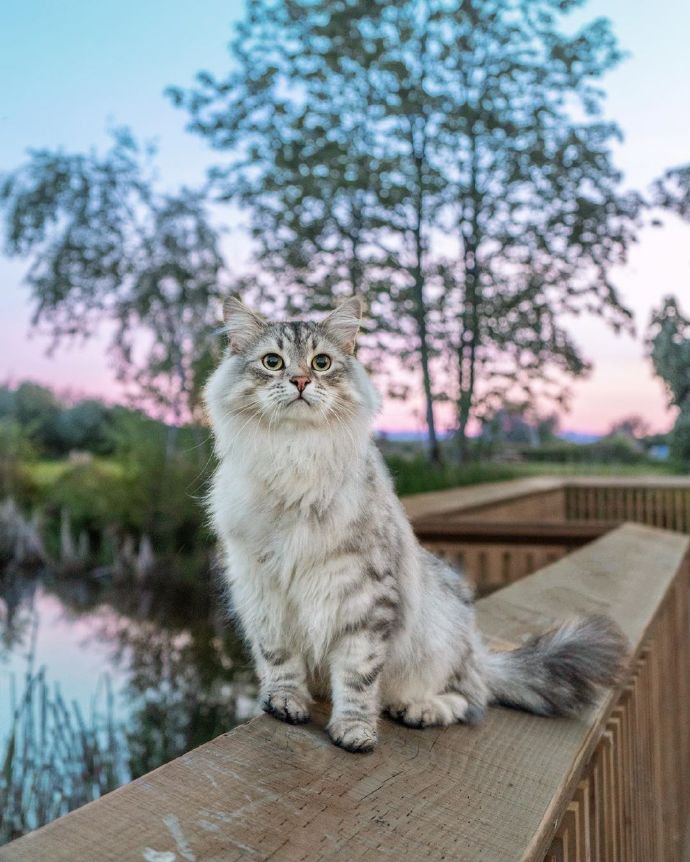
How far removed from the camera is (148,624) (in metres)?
4.48

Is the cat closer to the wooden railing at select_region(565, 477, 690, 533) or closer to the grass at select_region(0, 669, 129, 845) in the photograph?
the grass at select_region(0, 669, 129, 845)

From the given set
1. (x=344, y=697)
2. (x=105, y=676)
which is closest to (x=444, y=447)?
(x=105, y=676)

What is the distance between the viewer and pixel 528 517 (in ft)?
20.7

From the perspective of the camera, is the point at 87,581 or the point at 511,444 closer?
the point at 87,581

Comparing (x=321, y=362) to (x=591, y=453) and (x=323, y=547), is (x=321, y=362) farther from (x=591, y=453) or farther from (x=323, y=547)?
(x=591, y=453)

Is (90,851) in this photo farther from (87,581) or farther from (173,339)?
(173,339)

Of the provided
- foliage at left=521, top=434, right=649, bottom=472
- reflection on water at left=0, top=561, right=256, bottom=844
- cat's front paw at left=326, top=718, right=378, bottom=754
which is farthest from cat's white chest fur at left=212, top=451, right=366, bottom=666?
foliage at left=521, top=434, right=649, bottom=472

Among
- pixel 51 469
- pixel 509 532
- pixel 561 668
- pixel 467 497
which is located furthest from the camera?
pixel 51 469

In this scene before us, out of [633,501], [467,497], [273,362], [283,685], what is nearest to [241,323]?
[273,362]

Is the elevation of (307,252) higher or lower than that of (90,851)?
higher

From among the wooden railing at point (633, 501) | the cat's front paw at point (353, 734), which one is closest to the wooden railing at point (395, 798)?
the cat's front paw at point (353, 734)

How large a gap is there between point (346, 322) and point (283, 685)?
1.86 feet

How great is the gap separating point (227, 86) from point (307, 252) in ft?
7.13

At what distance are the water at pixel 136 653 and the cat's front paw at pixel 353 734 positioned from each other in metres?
2.00
